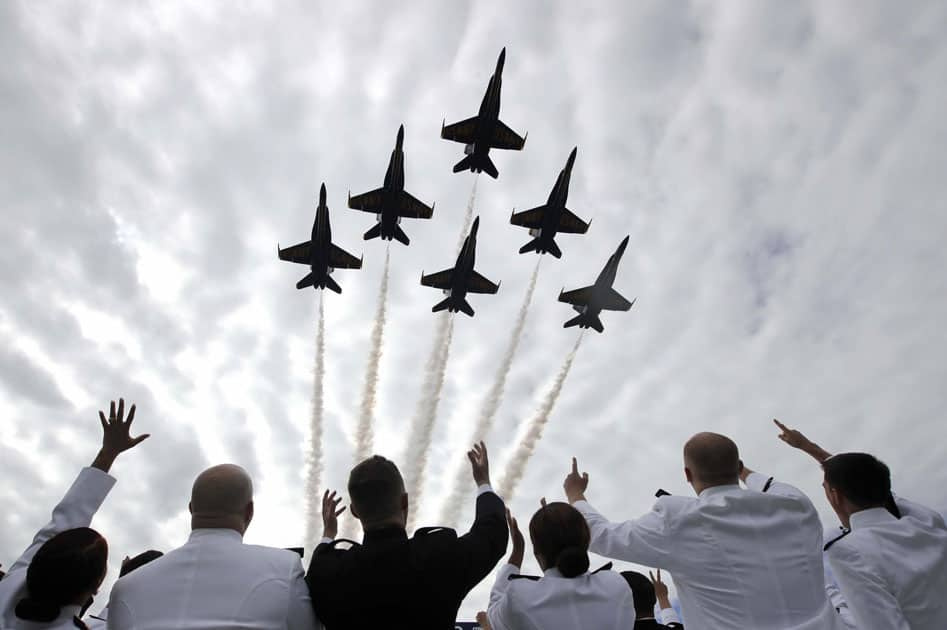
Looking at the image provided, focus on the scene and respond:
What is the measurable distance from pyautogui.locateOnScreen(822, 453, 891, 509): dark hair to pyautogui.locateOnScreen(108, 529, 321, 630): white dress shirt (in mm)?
5318

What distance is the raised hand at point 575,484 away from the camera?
6730 mm

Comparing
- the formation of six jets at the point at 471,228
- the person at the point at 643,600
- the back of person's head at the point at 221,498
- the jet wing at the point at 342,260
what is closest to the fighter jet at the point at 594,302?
the formation of six jets at the point at 471,228

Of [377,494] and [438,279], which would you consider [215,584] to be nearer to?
[377,494]

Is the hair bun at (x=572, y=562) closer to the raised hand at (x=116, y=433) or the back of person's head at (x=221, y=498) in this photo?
the back of person's head at (x=221, y=498)

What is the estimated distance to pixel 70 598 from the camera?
479 centimetres

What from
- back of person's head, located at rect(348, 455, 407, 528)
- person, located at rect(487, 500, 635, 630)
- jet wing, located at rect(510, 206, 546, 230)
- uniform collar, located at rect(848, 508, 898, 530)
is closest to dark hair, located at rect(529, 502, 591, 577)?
person, located at rect(487, 500, 635, 630)

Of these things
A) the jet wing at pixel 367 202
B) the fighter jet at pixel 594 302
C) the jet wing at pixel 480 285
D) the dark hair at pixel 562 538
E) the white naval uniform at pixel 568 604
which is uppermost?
the jet wing at pixel 367 202

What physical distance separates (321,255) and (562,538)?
3737 cm

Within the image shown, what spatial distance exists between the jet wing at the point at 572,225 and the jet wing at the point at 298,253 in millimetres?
18977

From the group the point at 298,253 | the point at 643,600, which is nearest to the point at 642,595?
the point at 643,600

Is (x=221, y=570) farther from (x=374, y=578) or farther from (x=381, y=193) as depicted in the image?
(x=381, y=193)

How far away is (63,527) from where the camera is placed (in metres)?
5.46

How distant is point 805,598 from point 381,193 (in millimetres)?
37294

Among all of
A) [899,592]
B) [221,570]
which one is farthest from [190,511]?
[899,592]
